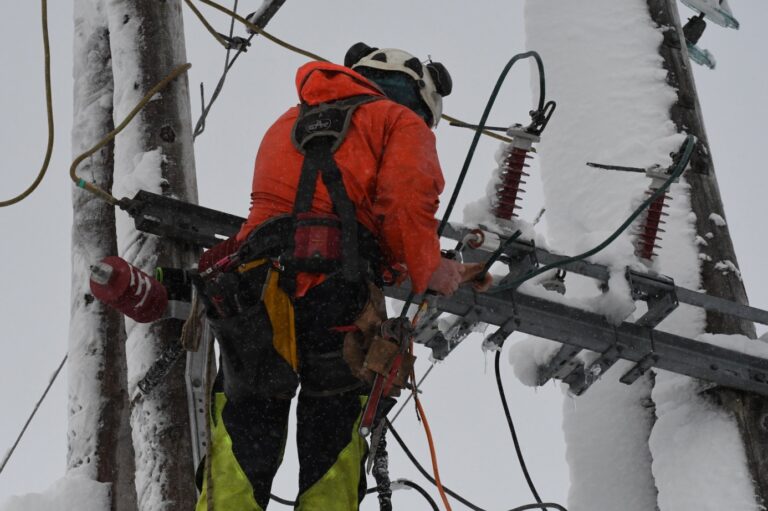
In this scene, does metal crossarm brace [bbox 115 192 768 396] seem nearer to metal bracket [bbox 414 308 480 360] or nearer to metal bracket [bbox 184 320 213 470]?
metal bracket [bbox 414 308 480 360]

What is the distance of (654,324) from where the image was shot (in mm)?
5379

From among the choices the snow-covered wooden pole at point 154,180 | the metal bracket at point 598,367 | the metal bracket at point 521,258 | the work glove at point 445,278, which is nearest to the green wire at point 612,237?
the metal bracket at point 521,258

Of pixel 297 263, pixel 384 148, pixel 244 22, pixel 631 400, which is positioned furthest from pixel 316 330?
pixel 244 22

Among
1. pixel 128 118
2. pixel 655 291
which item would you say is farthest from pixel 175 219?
pixel 655 291

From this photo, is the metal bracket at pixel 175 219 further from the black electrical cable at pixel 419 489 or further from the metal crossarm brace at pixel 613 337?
the black electrical cable at pixel 419 489

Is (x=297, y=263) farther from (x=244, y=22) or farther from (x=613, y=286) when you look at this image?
(x=244, y=22)

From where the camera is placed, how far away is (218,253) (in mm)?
4082

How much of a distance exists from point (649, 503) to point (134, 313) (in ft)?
10.7

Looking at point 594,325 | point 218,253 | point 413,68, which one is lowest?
point 218,253

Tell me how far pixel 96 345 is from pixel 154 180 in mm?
860

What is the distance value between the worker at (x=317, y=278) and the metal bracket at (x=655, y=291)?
1.65m

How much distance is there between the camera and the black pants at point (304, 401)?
141 inches

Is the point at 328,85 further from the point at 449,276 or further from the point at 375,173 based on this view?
the point at 449,276

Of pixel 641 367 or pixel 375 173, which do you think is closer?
pixel 375 173
